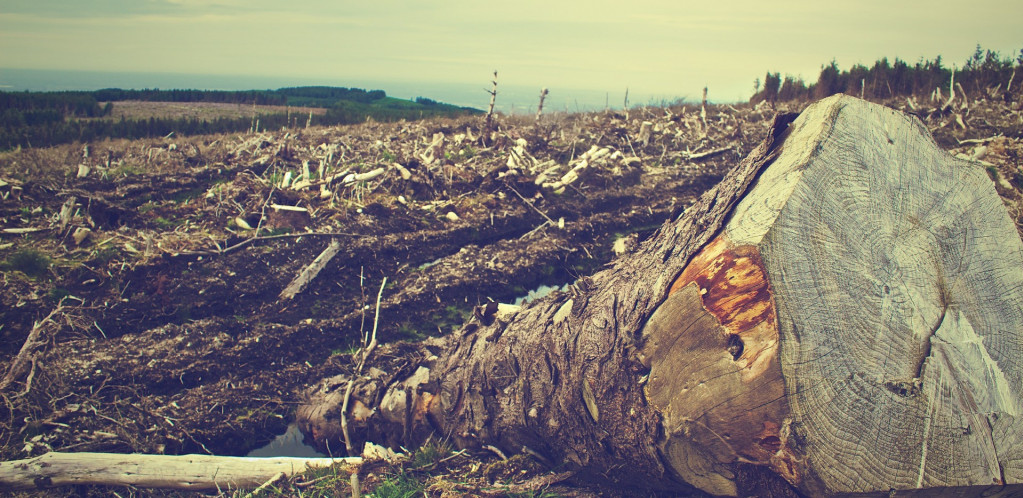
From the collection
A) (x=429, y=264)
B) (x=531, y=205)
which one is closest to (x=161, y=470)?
(x=429, y=264)

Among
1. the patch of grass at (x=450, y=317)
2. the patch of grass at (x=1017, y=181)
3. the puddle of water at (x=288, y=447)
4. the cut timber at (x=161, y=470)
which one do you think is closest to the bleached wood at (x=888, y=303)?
the cut timber at (x=161, y=470)

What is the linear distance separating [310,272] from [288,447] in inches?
103

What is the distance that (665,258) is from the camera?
114 inches

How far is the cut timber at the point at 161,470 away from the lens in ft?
11.9

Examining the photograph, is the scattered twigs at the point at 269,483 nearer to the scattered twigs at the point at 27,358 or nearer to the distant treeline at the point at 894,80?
the scattered twigs at the point at 27,358

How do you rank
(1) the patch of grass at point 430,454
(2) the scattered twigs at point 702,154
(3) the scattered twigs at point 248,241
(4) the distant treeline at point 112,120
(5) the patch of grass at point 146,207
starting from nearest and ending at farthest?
(1) the patch of grass at point 430,454, (3) the scattered twigs at point 248,241, (5) the patch of grass at point 146,207, (2) the scattered twigs at point 702,154, (4) the distant treeline at point 112,120

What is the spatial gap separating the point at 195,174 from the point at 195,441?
676 cm

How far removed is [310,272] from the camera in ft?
21.9

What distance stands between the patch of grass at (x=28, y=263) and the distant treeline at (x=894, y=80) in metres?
18.0

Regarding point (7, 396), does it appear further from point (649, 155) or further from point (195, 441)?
point (649, 155)

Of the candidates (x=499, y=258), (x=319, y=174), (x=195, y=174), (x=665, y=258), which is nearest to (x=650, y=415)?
(x=665, y=258)

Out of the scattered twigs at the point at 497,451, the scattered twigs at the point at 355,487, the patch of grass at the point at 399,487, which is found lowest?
the patch of grass at the point at 399,487

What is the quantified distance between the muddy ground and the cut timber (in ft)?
1.86

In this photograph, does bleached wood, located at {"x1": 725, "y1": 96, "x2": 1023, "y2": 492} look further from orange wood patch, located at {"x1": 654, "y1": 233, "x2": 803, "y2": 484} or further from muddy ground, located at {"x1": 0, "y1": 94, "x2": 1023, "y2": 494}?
muddy ground, located at {"x1": 0, "y1": 94, "x2": 1023, "y2": 494}
